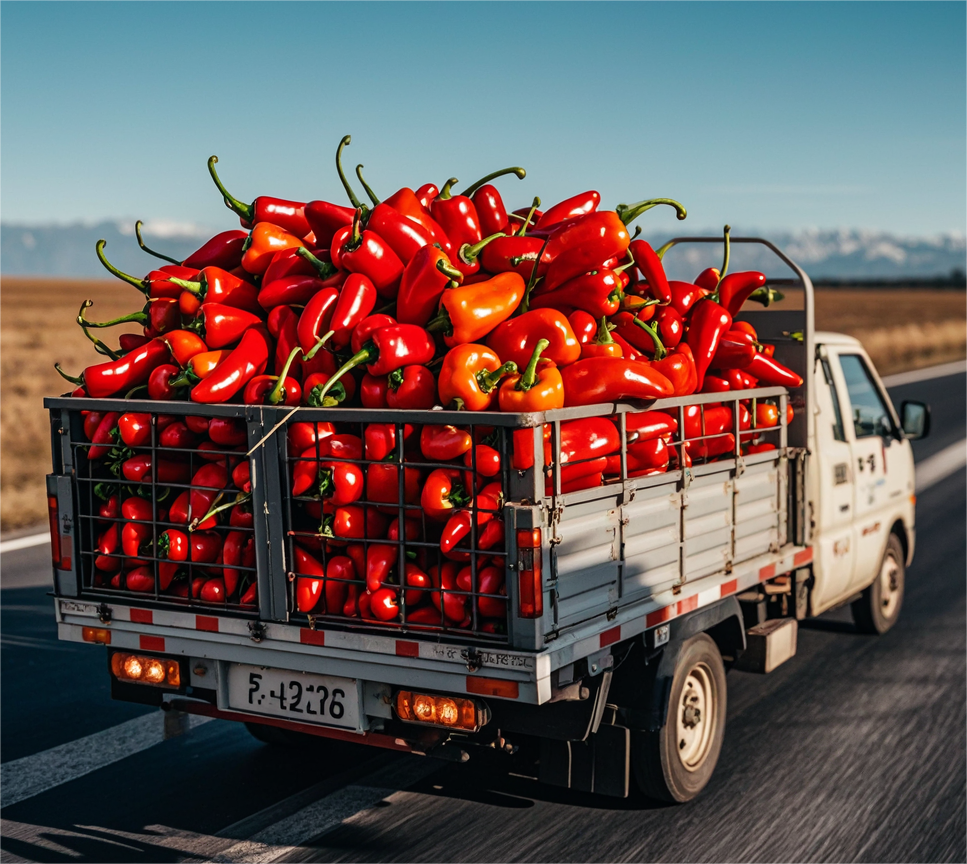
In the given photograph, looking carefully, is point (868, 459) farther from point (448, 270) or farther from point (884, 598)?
point (448, 270)

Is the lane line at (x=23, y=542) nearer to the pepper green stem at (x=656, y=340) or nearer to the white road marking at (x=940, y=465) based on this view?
the pepper green stem at (x=656, y=340)

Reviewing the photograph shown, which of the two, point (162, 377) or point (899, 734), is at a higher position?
point (162, 377)

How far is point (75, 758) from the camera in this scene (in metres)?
5.66

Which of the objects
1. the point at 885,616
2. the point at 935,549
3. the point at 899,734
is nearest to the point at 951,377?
the point at 935,549

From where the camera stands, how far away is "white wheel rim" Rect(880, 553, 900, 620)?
7.74m

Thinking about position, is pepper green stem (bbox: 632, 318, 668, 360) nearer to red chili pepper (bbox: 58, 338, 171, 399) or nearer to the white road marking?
red chili pepper (bbox: 58, 338, 171, 399)

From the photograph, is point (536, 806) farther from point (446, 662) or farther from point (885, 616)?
point (885, 616)

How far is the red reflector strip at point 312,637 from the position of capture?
4328 mm

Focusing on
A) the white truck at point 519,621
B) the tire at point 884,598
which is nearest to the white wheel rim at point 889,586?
the tire at point 884,598

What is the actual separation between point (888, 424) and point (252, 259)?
4651 millimetres

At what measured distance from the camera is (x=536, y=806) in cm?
507

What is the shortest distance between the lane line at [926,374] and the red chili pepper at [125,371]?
24827 millimetres

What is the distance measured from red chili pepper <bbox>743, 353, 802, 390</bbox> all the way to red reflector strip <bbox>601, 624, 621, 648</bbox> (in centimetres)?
183

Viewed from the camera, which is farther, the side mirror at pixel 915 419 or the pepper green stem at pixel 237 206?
the side mirror at pixel 915 419
